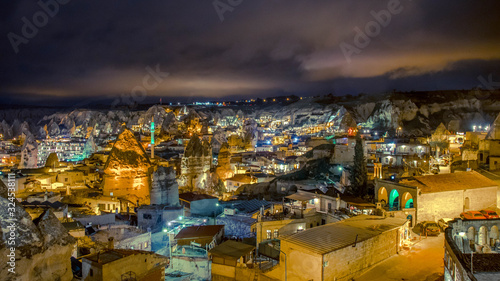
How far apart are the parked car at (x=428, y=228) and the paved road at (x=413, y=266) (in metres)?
1.24

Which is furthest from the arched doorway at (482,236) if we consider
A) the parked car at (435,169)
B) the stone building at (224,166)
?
→ the stone building at (224,166)

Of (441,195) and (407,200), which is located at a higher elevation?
(441,195)

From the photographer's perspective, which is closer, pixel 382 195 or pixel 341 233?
pixel 341 233

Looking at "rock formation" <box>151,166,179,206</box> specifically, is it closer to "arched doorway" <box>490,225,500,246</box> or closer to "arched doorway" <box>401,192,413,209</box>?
"arched doorway" <box>401,192,413,209</box>

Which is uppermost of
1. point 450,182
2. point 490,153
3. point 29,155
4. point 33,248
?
point 490,153

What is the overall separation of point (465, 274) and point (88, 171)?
34.6 metres

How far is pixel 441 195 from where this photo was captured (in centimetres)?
1658

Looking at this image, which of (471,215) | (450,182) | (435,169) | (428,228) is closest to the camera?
(428,228)

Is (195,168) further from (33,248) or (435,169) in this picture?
(33,248)

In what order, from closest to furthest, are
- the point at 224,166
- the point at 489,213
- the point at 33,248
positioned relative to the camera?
the point at 33,248 < the point at 489,213 < the point at 224,166

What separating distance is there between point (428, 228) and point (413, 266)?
368 centimetres

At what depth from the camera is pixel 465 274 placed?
826 cm

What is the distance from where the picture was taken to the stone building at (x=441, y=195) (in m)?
16.3

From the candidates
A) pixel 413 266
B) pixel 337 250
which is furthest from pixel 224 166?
pixel 337 250
